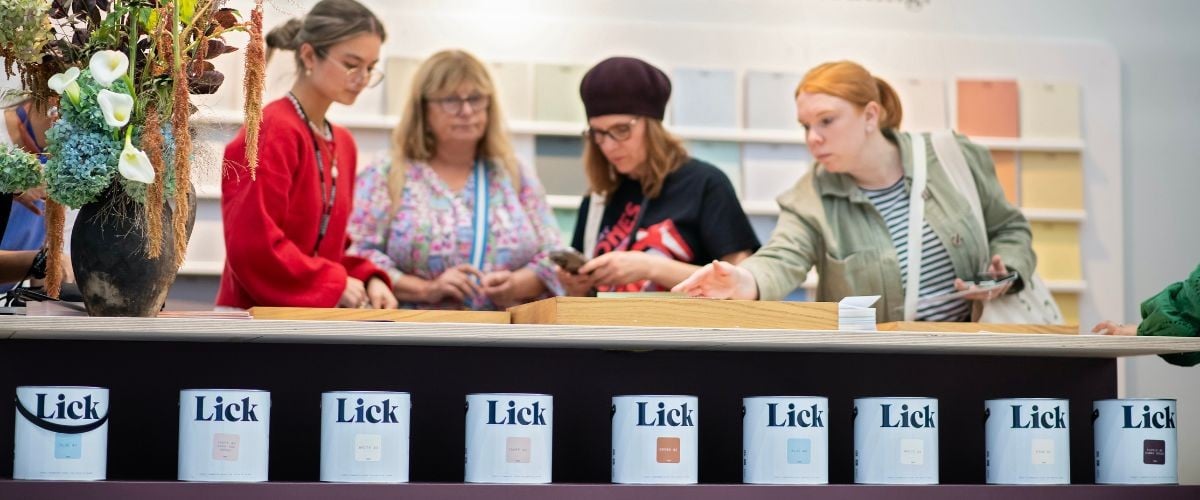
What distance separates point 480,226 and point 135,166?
5.67 feet

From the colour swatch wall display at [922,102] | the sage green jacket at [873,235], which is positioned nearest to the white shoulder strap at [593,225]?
the sage green jacket at [873,235]

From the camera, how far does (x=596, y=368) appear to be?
6.89 ft

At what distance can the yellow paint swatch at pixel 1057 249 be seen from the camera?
432 cm

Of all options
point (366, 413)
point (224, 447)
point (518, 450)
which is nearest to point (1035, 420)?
point (518, 450)

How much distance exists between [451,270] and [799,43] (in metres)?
1.43

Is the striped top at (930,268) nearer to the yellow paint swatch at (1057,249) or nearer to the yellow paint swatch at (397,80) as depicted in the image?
the yellow paint swatch at (1057,249)

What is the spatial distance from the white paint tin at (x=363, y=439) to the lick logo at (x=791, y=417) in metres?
0.49

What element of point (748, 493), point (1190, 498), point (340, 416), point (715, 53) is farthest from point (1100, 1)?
point (340, 416)

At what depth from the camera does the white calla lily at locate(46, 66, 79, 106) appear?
1790mm

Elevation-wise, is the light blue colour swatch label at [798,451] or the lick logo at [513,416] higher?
the lick logo at [513,416]

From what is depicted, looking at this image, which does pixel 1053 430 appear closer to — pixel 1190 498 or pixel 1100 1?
pixel 1190 498

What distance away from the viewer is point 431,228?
3.47m

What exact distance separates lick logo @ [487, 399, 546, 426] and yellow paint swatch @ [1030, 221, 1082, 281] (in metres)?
2.87

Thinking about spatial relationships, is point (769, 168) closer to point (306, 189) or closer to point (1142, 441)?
point (306, 189)
